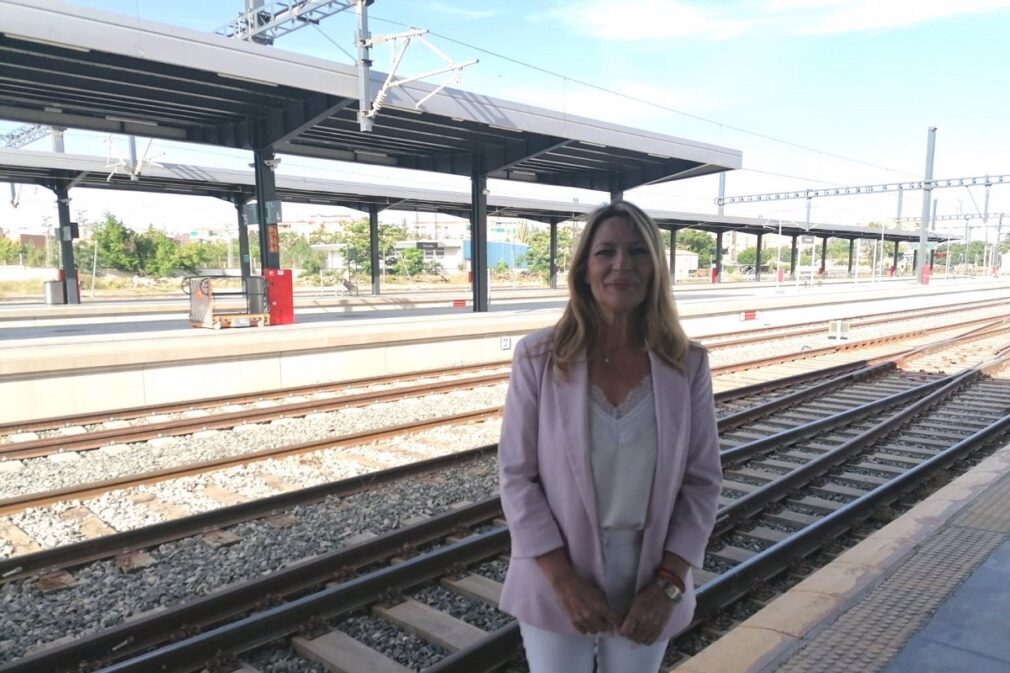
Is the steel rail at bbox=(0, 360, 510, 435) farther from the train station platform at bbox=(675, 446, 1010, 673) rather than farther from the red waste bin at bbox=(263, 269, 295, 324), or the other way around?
the train station platform at bbox=(675, 446, 1010, 673)

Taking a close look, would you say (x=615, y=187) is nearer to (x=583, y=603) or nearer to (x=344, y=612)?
(x=344, y=612)

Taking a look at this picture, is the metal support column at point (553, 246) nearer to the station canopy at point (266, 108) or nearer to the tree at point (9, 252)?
the station canopy at point (266, 108)

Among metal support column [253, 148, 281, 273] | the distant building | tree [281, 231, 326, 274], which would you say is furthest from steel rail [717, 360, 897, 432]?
the distant building

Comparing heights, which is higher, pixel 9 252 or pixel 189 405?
pixel 9 252

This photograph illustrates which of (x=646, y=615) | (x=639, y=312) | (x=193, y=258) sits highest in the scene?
(x=193, y=258)

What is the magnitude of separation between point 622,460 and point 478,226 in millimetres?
16561

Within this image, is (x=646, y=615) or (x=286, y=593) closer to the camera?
(x=646, y=615)

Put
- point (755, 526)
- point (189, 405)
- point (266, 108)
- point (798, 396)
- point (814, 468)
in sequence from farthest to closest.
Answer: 1. point (266, 108)
2. point (798, 396)
3. point (189, 405)
4. point (814, 468)
5. point (755, 526)

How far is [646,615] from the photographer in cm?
180

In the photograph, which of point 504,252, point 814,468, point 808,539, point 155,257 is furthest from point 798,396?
point 504,252

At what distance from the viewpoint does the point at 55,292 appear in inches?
942

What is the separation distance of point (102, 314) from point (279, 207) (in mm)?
10357

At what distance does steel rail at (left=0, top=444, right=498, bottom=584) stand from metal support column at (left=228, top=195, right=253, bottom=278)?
42.0ft

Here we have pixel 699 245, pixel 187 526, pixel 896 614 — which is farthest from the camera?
pixel 699 245
